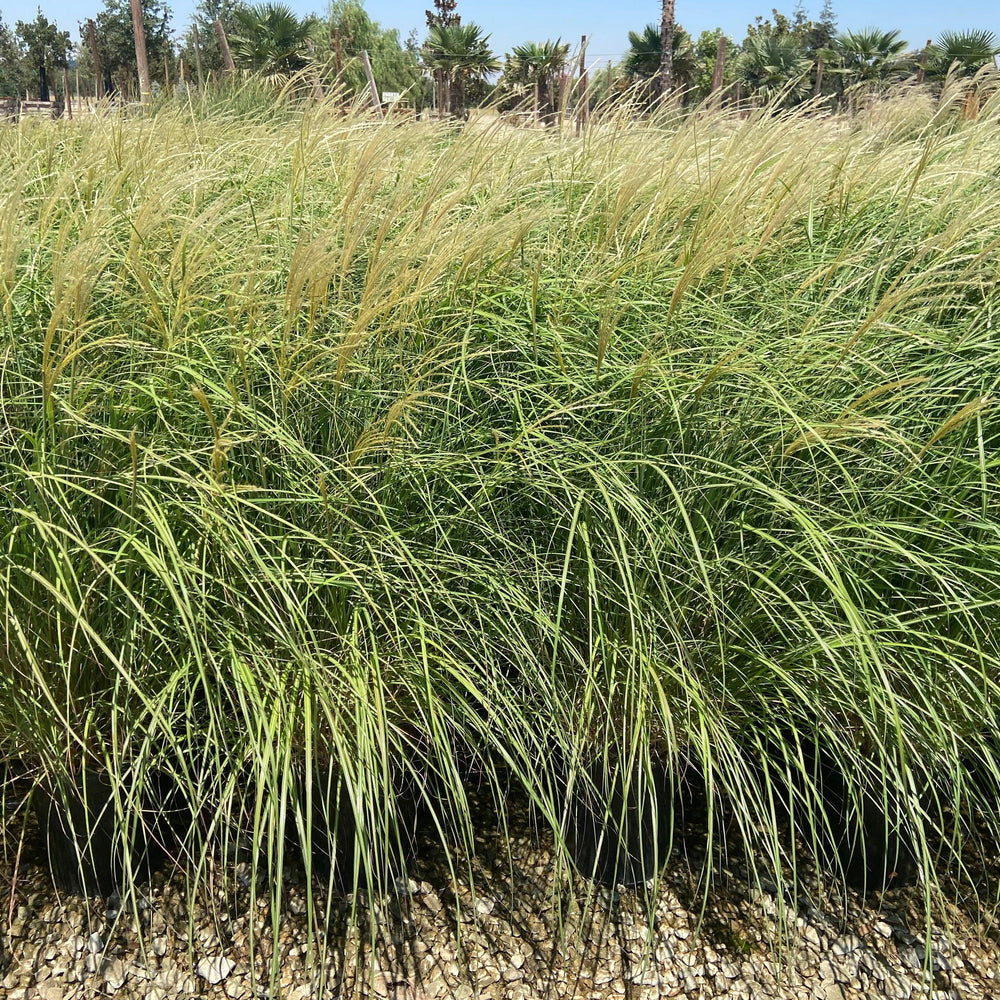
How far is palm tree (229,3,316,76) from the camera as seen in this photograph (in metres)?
17.7

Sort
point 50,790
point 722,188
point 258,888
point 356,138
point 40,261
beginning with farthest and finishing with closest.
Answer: point 356,138
point 722,188
point 40,261
point 258,888
point 50,790

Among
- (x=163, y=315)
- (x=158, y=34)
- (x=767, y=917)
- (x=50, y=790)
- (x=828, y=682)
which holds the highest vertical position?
(x=158, y=34)

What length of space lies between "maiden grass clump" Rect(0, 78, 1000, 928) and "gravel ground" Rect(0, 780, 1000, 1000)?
144mm

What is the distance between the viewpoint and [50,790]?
156cm

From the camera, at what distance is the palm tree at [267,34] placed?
17734mm

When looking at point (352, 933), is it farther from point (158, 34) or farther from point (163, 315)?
point (158, 34)

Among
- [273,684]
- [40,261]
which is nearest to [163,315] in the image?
[40,261]

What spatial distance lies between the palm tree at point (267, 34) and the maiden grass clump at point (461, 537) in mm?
18211

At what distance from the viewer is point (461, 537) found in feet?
5.56

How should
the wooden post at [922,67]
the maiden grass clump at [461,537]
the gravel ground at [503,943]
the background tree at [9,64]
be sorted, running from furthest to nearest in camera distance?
the background tree at [9,64], the wooden post at [922,67], the gravel ground at [503,943], the maiden grass clump at [461,537]

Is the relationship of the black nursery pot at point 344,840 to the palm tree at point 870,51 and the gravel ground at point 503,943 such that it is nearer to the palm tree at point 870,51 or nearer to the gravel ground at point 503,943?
the gravel ground at point 503,943

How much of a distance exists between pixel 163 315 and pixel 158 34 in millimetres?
45395

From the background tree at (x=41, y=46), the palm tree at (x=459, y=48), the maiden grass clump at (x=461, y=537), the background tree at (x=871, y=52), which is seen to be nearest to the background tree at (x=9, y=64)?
the background tree at (x=41, y=46)

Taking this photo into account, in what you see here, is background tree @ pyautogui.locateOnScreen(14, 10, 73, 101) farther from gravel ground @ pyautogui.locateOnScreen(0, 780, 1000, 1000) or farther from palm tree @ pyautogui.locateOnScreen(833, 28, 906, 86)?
gravel ground @ pyautogui.locateOnScreen(0, 780, 1000, 1000)
